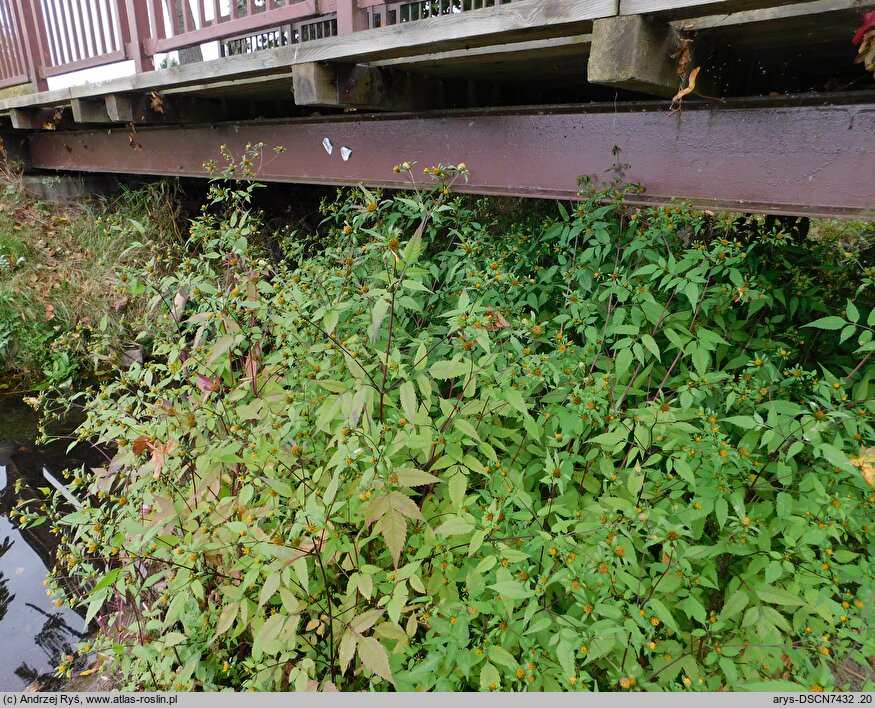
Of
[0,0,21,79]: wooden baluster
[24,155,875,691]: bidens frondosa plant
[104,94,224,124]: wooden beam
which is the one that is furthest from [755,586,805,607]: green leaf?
[0,0,21,79]: wooden baluster

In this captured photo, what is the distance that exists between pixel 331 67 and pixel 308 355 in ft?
5.57

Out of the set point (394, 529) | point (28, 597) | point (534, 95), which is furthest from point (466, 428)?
point (534, 95)

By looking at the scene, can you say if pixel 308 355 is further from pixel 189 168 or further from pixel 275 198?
pixel 275 198

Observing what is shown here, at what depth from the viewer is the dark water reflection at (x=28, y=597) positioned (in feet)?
8.43

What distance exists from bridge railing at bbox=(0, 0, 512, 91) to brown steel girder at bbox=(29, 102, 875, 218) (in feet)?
2.07

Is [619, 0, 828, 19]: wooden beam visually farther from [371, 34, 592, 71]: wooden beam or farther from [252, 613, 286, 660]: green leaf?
[252, 613, 286, 660]: green leaf

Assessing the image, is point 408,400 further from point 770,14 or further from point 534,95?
point 534,95

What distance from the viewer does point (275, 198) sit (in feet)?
21.1

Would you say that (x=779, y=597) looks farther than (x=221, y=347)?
No

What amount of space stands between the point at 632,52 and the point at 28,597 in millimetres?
3963

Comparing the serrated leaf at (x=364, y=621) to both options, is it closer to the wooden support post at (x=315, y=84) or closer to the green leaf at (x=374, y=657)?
the green leaf at (x=374, y=657)

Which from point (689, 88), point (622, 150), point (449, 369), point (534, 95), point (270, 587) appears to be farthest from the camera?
point (534, 95)

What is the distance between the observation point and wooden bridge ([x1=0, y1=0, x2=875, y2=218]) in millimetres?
1989

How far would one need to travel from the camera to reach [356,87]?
2980 millimetres
